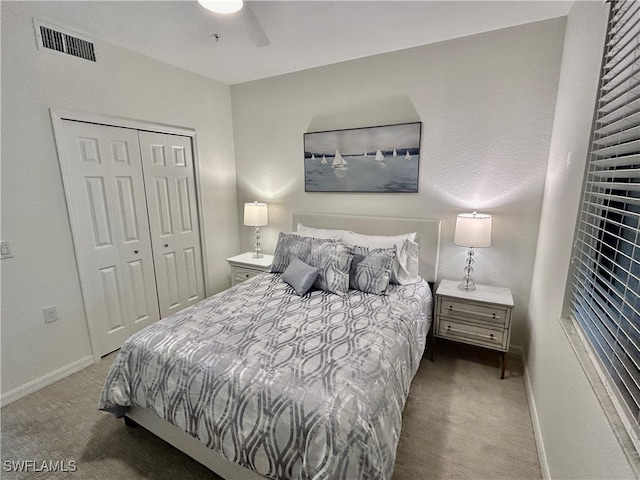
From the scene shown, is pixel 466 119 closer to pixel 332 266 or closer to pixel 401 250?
pixel 401 250

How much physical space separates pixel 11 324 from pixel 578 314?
3.52 metres

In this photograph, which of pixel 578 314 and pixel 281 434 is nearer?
pixel 281 434

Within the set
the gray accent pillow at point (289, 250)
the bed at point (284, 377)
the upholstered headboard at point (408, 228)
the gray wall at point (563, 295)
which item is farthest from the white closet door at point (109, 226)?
the gray wall at point (563, 295)

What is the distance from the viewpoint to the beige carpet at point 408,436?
5.30 ft

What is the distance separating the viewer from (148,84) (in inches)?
111

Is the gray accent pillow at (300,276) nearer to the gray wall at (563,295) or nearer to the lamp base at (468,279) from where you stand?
the lamp base at (468,279)

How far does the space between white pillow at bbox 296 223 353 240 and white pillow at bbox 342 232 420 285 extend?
122 millimetres

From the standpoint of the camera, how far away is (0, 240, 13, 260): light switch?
2051 mm

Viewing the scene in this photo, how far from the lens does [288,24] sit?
7.25 ft

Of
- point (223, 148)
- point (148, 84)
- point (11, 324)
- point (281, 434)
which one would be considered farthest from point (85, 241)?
point (281, 434)

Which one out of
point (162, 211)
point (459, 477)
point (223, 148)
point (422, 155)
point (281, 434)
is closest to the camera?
point (281, 434)

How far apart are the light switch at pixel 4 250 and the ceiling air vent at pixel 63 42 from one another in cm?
141

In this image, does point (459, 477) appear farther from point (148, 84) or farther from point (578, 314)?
point (148, 84)

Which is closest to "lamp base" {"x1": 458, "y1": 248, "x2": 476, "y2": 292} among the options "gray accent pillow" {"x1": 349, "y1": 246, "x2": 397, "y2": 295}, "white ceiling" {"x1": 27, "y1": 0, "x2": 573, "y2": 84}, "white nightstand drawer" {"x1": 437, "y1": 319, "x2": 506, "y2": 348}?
"white nightstand drawer" {"x1": 437, "y1": 319, "x2": 506, "y2": 348}
